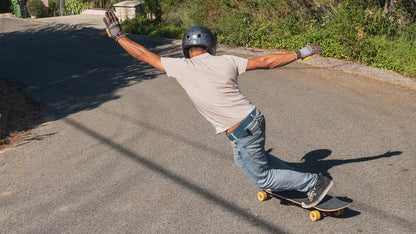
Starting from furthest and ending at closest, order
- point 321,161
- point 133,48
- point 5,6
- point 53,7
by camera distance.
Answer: point 5,6, point 53,7, point 321,161, point 133,48

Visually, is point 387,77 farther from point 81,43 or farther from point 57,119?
point 81,43

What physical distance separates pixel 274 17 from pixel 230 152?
31.2 feet

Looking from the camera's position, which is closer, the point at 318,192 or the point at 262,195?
the point at 318,192

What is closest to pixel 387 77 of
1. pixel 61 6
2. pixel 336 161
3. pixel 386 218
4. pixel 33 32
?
pixel 336 161

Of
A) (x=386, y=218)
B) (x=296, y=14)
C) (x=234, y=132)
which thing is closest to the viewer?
(x=234, y=132)

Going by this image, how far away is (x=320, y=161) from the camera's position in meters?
5.82

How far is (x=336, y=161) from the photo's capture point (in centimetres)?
578

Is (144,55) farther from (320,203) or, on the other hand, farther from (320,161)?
(320,161)

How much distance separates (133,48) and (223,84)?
3.26 ft

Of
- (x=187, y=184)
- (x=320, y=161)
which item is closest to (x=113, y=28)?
(x=187, y=184)

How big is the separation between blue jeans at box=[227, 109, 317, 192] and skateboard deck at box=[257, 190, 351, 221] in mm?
225

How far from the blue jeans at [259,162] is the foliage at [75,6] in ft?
100

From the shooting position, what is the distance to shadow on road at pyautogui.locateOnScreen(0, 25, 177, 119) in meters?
9.62

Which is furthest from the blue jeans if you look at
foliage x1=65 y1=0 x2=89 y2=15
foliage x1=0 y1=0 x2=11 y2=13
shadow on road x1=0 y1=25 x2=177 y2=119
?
foliage x1=0 y1=0 x2=11 y2=13
